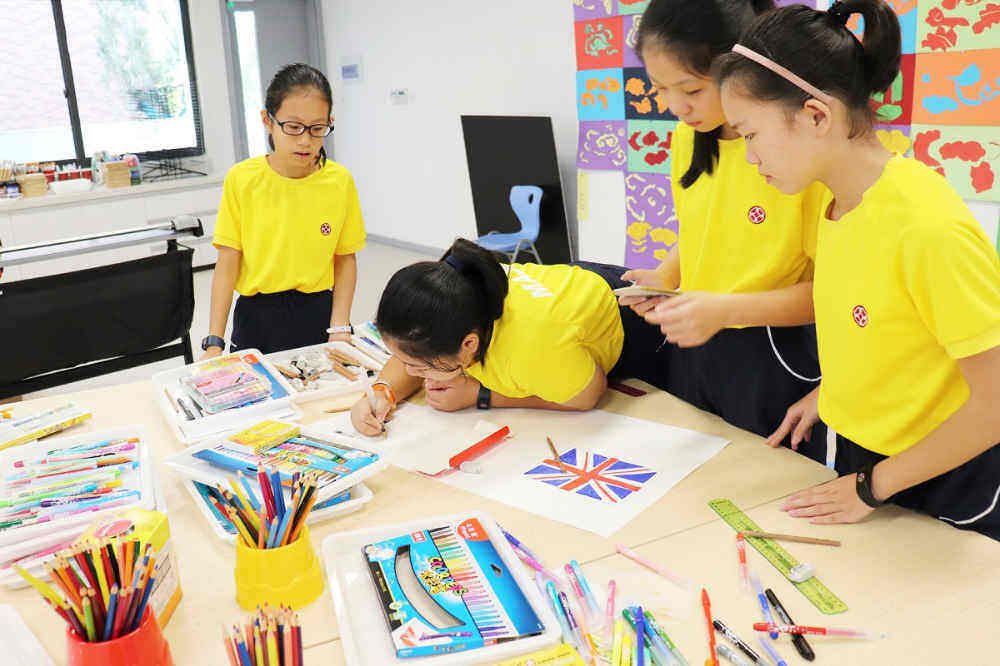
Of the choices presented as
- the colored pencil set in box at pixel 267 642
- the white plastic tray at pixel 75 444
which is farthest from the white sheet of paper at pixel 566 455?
the colored pencil set in box at pixel 267 642

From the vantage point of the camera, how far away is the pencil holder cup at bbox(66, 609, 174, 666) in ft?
2.68

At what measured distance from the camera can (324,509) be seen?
1.21 meters

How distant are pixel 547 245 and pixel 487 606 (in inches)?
155

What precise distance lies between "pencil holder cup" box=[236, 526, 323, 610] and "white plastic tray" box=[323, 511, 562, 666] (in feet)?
0.14

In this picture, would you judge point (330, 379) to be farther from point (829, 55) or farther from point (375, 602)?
point (829, 55)

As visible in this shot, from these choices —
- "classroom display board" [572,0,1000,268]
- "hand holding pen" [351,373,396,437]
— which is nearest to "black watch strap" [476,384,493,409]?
"hand holding pen" [351,373,396,437]

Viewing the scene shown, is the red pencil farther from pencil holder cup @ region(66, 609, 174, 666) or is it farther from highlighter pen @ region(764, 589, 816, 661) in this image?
pencil holder cup @ region(66, 609, 174, 666)

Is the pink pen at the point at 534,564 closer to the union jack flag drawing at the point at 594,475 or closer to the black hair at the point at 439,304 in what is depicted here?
the union jack flag drawing at the point at 594,475

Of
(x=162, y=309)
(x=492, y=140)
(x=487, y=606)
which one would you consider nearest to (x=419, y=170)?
(x=492, y=140)

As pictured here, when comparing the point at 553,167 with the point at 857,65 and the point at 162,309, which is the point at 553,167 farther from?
the point at 857,65

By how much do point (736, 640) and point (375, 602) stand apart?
433 millimetres

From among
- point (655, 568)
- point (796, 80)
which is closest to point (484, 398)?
point (655, 568)

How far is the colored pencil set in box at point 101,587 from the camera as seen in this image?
0.78m

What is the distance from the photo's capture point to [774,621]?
36.8 inches
